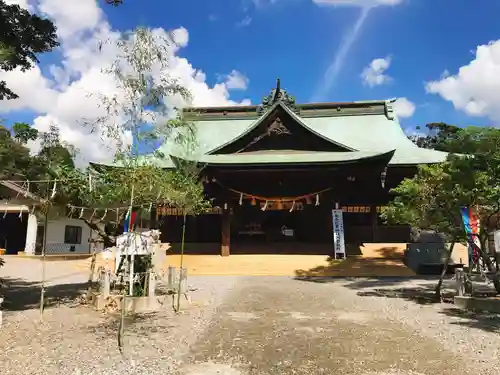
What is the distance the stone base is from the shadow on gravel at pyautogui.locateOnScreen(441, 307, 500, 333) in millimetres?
302

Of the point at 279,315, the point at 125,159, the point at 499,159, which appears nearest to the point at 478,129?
the point at 499,159

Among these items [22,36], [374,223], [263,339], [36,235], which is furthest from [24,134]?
[263,339]

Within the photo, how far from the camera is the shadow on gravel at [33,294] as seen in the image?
10.9m

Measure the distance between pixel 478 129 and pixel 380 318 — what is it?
5582 mm

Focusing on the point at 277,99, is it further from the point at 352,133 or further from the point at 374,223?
the point at 374,223

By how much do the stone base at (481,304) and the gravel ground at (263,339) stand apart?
50 centimetres

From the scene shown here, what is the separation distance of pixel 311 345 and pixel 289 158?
1640 centimetres

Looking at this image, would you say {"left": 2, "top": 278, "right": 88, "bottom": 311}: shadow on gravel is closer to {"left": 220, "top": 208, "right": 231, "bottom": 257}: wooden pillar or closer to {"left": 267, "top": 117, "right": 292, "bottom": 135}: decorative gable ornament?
{"left": 220, "top": 208, "right": 231, "bottom": 257}: wooden pillar

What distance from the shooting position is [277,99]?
27.0 m

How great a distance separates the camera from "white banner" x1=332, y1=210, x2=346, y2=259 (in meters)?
20.5

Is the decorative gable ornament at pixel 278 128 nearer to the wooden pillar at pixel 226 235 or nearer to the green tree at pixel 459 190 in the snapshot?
the wooden pillar at pixel 226 235

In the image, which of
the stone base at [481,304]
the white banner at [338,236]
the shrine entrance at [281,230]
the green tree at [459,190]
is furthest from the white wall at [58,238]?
the stone base at [481,304]

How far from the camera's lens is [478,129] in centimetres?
1047

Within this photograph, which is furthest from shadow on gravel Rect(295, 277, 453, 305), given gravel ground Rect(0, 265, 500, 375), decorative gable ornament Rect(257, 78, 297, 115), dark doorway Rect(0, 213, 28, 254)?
dark doorway Rect(0, 213, 28, 254)
